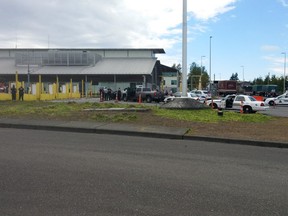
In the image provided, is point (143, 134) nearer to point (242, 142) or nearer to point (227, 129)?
point (242, 142)

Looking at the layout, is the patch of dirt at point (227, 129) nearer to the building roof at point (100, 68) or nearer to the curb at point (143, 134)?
the curb at point (143, 134)

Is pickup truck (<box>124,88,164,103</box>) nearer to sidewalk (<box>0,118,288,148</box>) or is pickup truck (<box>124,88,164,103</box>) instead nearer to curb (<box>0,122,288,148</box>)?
sidewalk (<box>0,118,288,148</box>)

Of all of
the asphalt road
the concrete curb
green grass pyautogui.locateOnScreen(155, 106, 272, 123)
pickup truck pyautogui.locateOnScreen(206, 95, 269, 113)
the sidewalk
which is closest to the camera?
the asphalt road

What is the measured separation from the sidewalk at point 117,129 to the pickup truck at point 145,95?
2910 centimetres

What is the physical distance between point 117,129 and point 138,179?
721cm

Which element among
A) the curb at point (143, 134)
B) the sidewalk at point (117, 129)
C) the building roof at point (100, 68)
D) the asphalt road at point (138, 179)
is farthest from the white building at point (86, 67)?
the asphalt road at point (138, 179)

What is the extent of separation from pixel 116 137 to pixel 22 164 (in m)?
5.22

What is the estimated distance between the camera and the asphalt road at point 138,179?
17.2 ft

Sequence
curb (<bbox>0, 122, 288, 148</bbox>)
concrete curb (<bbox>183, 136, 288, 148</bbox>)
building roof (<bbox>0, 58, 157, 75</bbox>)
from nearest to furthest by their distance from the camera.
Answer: concrete curb (<bbox>183, 136, 288, 148</bbox>), curb (<bbox>0, 122, 288, 148</bbox>), building roof (<bbox>0, 58, 157, 75</bbox>)

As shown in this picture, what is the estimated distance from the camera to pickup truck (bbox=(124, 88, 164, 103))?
44906 millimetres

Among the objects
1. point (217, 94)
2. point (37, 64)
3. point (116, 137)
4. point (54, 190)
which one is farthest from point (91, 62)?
point (54, 190)

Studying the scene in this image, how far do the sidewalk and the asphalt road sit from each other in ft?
3.60

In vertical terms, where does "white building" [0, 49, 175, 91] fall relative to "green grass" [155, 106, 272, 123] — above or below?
above

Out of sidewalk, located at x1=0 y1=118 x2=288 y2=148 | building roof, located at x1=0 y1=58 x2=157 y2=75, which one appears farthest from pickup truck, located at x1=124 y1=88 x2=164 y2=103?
building roof, located at x1=0 y1=58 x2=157 y2=75
